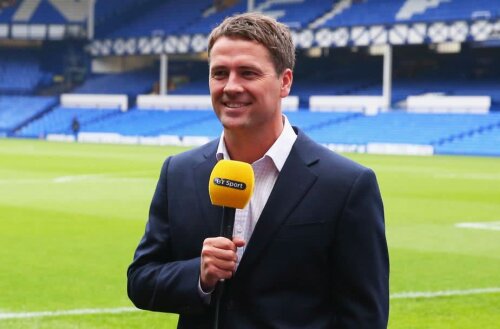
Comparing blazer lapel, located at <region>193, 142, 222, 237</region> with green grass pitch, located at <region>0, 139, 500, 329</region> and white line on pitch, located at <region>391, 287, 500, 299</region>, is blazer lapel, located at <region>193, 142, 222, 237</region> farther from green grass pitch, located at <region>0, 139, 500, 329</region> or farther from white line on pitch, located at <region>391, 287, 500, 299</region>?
white line on pitch, located at <region>391, 287, 500, 299</region>

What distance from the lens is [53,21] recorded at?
7944 centimetres

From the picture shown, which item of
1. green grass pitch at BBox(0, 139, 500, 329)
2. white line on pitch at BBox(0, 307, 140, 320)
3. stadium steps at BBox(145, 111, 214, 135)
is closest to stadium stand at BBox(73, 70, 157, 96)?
stadium steps at BBox(145, 111, 214, 135)

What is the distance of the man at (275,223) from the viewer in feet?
13.2

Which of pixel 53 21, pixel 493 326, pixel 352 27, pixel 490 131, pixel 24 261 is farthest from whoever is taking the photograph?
pixel 53 21

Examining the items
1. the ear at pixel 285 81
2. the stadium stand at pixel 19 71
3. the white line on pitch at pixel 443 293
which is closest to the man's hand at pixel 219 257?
the ear at pixel 285 81

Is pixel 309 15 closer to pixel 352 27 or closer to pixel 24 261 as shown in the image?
pixel 352 27

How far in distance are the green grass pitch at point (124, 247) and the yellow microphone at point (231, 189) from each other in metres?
5.57

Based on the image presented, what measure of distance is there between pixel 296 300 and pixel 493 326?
19.0 feet

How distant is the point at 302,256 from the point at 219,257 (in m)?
0.42

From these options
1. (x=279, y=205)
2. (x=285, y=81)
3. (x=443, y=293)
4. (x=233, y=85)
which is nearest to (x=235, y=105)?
(x=233, y=85)

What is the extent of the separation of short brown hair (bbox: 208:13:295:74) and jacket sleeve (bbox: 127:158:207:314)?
0.65 metres

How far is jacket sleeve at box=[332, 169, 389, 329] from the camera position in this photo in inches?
159

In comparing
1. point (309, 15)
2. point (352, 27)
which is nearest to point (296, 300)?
point (352, 27)

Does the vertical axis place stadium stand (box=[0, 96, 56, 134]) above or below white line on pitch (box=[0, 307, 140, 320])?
below
